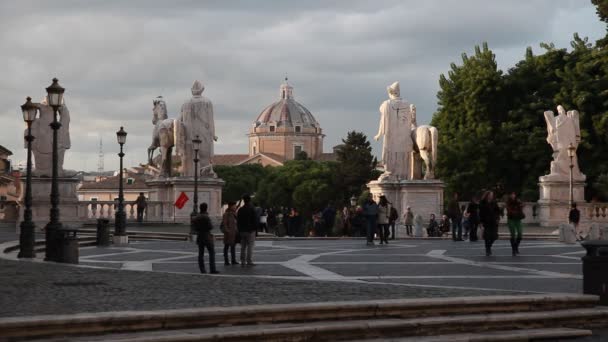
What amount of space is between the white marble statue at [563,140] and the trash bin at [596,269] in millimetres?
30115

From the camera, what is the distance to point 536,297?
54.8 ft

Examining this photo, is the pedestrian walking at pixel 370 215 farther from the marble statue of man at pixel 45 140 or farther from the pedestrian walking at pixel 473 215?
the marble statue of man at pixel 45 140

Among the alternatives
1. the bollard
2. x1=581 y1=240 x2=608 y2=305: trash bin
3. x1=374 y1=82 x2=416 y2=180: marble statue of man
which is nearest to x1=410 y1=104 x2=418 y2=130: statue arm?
x1=374 y1=82 x2=416 y2=180: marble statue of man

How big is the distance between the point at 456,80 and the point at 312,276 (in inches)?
1899

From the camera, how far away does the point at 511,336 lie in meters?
15.2

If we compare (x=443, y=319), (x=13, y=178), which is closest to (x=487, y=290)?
(x=443, y=319)

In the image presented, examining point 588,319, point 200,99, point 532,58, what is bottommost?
point 588,319

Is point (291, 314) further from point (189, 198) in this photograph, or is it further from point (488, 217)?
point (189, 198)

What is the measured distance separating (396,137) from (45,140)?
13.2m

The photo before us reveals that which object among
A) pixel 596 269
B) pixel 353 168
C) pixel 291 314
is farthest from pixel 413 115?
pixel 353 168

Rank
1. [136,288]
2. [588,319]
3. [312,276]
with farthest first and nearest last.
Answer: [312,276]
[136,288]
[588,319]

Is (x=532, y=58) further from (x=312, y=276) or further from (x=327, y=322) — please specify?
(x=327, y=322)

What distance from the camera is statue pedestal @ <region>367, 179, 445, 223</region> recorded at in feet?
156

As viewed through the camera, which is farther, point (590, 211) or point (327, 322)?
point (590, 211)
